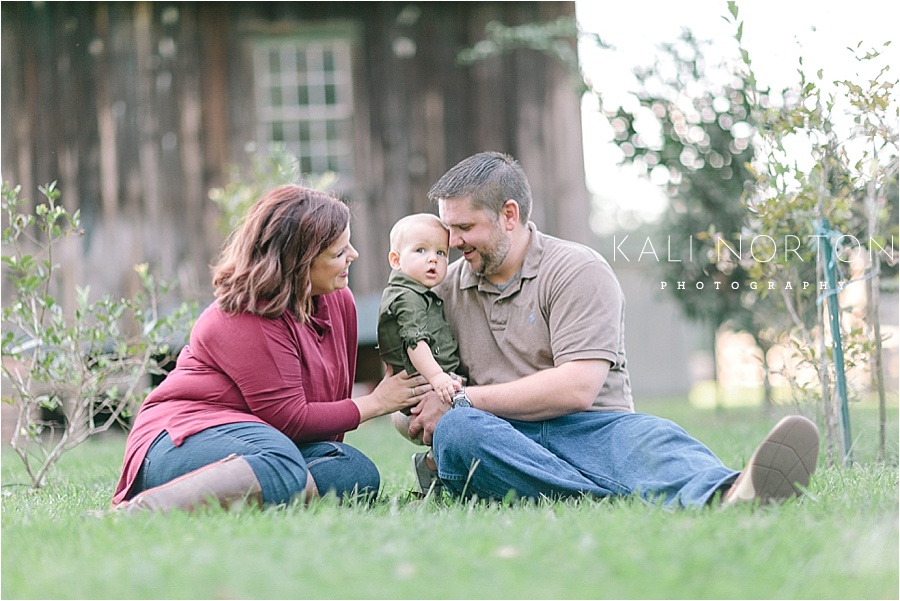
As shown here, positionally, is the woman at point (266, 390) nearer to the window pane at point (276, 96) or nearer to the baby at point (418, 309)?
the baby at point (418, 309)

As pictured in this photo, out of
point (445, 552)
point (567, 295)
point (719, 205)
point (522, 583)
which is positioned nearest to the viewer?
point (522, 583)

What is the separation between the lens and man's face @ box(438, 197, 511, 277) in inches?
142

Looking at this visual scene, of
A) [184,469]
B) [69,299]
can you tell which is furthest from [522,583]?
[69,299]

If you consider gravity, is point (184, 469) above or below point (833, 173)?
below

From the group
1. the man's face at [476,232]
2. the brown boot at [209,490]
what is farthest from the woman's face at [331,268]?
the brown boot at [209,490]

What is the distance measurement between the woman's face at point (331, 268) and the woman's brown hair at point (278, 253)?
0.03 meters

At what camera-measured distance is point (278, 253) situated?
3.38m

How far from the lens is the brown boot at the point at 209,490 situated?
3000mm

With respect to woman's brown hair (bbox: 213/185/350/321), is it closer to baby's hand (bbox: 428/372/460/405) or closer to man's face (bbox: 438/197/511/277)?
man's face (bbox: 438/197/511/277)

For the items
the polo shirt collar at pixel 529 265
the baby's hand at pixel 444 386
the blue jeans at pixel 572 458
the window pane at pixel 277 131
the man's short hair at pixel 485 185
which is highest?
the window pane at pixel 277 131

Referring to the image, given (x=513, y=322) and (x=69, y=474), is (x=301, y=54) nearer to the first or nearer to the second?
(x=69, y=474)

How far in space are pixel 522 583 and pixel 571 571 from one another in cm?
13

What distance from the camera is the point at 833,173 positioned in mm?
4730

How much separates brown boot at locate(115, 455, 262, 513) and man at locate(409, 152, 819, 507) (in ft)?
2.19
